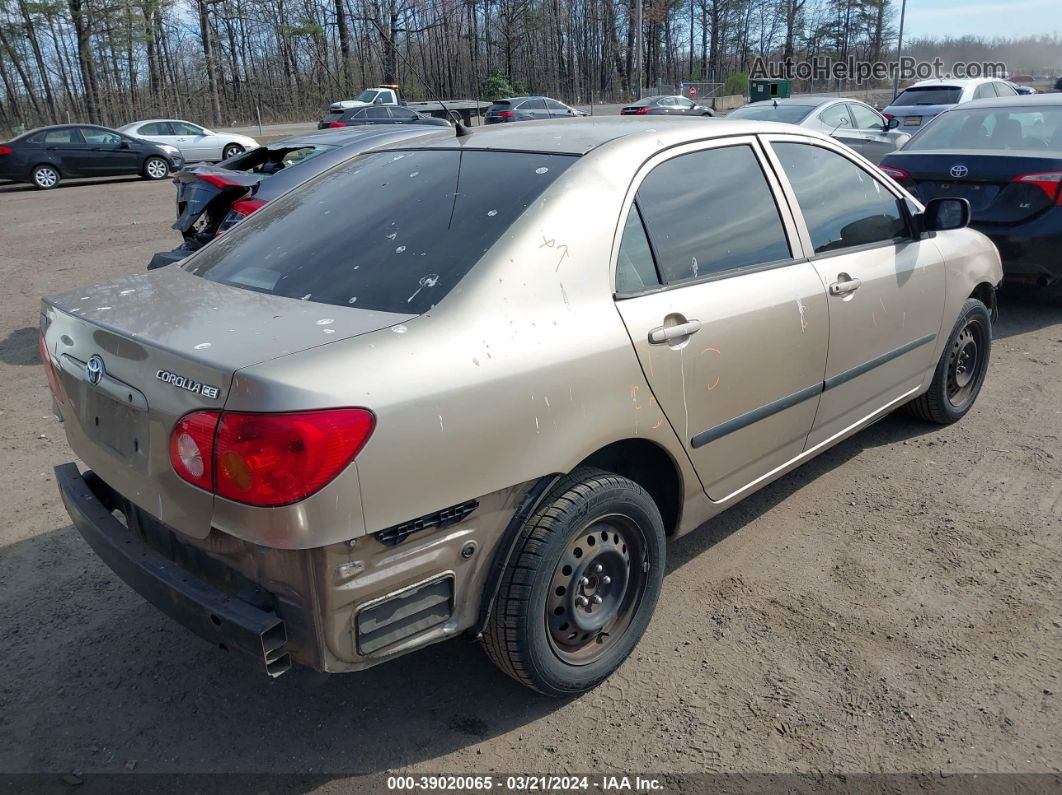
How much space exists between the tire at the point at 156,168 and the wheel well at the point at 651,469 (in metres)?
20.5

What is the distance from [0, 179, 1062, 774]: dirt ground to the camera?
257cm

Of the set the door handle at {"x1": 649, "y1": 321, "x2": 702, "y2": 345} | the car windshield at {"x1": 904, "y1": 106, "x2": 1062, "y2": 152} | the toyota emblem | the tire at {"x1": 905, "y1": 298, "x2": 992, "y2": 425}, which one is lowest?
the tire at {"x1": 905, "y1": 298, "x2": 992, "y2": 425}

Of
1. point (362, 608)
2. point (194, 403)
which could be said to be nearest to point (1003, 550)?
point (362, 608)

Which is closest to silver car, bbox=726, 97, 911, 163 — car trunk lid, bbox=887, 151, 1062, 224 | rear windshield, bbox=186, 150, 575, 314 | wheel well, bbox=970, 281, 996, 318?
car trunk lid, bbox=887, 151, 1062, 224

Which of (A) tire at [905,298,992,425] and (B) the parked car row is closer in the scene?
(A) tire at [905,298,992,425]

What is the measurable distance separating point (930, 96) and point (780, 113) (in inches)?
246

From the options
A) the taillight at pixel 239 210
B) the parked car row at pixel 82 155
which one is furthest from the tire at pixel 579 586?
the parked car row at pixel 82 155

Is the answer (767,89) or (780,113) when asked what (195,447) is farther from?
(767,89)

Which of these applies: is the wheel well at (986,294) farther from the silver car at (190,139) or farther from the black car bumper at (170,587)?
the silver car at (190,139)

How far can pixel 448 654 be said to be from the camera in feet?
9.98

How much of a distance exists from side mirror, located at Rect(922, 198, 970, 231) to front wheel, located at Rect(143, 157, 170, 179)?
20.1 m

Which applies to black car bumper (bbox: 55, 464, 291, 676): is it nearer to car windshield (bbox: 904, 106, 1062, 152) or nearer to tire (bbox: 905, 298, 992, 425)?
tire (bbox: 905, 298, 992, 425)

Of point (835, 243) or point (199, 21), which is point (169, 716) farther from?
point (199, 21)

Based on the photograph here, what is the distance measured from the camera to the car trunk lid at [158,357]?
7.14ft
